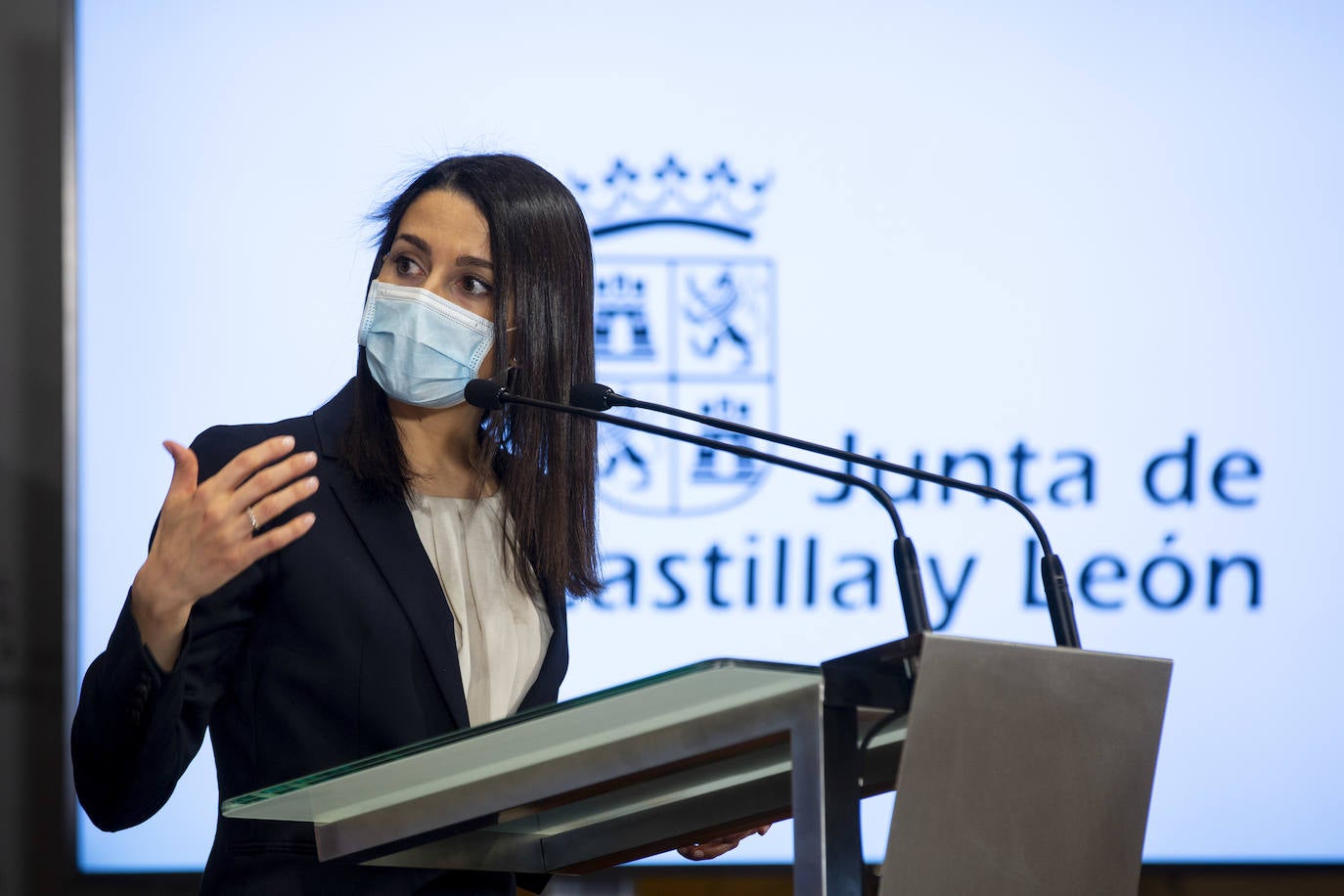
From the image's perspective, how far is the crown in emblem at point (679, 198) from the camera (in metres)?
3.15

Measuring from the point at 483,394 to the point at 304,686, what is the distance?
0.40 meters

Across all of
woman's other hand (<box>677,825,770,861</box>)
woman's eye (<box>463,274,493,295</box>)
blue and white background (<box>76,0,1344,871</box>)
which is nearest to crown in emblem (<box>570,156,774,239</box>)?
blue and white background (<box>76,0,1344,871</box>)

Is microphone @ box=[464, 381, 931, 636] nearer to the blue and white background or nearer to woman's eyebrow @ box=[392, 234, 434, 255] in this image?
woman's eyebrow @ box=[392, 234, 434, 255]

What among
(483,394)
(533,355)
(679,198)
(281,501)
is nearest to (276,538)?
(281,501)

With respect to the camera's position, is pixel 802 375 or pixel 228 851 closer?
pixel 228 851

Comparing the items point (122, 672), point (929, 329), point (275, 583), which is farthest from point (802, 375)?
point (122, 672)

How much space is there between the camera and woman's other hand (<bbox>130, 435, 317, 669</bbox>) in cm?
120

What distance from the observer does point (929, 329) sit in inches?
125

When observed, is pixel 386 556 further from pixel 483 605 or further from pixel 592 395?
pixel 592 395

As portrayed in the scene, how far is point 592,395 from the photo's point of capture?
144 cm

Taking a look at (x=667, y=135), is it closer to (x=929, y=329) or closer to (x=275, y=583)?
A: (x=929, y=329)

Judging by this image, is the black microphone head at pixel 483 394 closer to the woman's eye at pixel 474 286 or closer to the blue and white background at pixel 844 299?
the woman's eye at pixel 474 286

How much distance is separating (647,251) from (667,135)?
0.90ft

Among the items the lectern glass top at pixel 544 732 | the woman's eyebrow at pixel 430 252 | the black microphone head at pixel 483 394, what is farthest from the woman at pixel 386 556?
the lectern glass top at pixel 544 732
